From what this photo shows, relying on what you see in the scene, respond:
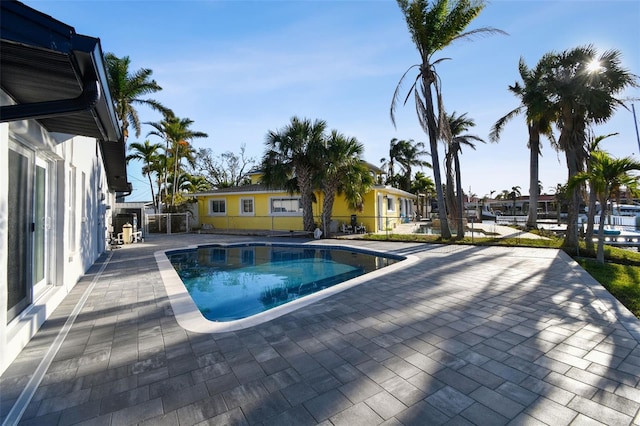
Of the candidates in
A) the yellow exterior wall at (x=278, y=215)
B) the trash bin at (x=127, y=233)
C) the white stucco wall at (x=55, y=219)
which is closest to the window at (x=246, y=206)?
the yellow exterior wall at (x=278, y=215)

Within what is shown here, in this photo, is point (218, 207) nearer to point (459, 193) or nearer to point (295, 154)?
point (295, 154)

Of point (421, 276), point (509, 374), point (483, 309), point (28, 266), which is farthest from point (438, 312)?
point (28, 266)

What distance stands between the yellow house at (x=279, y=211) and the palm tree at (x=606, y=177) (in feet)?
29.9

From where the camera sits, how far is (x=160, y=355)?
3217mm

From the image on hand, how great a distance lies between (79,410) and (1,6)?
2.84 m

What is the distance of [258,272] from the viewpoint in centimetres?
957

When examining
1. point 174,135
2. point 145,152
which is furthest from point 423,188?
point 145,152

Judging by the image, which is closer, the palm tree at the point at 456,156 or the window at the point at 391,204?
the palm tree at the point at 456,156

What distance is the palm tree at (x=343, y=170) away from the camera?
1479 cm

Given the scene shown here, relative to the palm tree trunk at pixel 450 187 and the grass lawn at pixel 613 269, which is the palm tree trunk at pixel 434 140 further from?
the palm tree trunk at pixel 450 187

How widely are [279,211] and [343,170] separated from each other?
6451 mm

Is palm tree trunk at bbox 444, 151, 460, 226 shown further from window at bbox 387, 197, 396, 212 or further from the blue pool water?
the blue pool water

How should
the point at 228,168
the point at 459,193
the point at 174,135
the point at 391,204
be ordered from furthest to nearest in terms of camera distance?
the point at 228,168 → the point at 174,135 → the point at 391,204 → the point at 459,193

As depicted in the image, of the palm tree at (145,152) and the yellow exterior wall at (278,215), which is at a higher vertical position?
the palm tree at (145,152)
